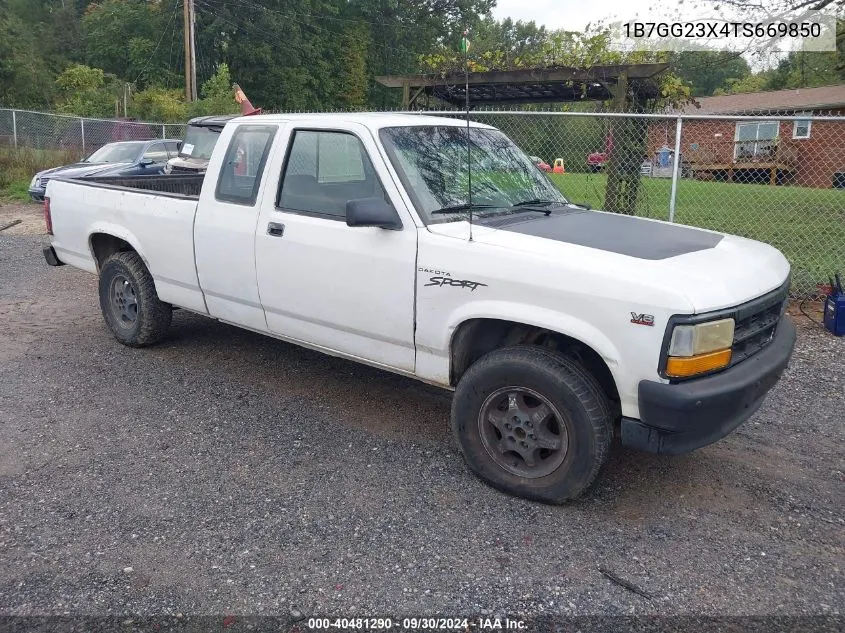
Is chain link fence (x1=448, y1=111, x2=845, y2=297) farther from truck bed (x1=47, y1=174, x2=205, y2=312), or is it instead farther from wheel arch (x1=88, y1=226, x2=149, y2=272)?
wheel arch (x1=88, y1=226, x2=149, y2=272)

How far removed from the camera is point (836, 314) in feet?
21.0

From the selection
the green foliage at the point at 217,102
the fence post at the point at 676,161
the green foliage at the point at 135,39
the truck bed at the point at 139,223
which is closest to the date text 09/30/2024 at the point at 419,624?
the truck bed at the point at 139,223

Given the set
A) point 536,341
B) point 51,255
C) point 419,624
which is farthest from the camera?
point 51,255

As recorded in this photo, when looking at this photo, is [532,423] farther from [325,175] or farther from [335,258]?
[325,175]

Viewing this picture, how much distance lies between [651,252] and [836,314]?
3819 mm

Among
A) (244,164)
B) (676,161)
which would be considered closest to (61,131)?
(244,164)

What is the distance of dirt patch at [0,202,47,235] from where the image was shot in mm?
12688

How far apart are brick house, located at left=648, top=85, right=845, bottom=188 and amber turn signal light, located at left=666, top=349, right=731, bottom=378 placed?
6.59 meters

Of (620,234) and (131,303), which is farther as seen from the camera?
(131,303)

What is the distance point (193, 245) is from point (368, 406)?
1677mm

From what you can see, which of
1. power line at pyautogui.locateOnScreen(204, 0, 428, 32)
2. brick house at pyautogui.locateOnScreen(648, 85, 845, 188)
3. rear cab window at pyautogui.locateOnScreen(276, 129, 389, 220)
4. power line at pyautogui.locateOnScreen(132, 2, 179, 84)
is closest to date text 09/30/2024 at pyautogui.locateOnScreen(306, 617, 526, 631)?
rear cab window at pyautogui.locateOnScreen(276, 129, 389, 220)

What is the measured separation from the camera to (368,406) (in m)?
4.88

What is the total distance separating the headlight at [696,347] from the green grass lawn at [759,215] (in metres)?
3.94

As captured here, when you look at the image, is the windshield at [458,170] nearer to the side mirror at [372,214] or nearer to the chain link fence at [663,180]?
the side mirror at [372,214]
